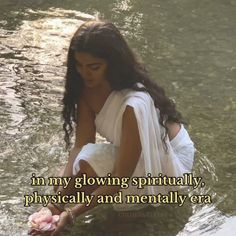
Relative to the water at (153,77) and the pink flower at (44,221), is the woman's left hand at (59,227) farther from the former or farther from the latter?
the water at (153,77)

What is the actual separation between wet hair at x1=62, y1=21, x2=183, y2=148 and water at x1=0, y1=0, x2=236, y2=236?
2.07 ft

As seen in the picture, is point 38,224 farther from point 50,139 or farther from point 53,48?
point 53,48

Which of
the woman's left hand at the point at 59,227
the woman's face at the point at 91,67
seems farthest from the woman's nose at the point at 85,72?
the woman's left hand at the point at 59,227

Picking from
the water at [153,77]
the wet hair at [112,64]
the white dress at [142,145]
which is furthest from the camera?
the water at [153,77]

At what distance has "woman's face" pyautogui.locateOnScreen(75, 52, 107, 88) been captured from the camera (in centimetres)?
273

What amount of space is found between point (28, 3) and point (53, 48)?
Result: 169 centimetres

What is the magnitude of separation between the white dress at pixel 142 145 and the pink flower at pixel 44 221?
32 cm

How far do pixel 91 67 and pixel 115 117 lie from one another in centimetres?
31

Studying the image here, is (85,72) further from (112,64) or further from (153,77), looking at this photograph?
(153,77)

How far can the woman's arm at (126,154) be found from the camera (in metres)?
2.76

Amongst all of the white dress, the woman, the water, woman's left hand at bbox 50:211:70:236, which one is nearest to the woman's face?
the woman

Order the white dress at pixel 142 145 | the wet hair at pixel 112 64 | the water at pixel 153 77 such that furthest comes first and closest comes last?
the water at pixel 153 77
the white dress at pixel 142 145
the wet hair at pixel 112 64

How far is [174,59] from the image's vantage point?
5.47 meters

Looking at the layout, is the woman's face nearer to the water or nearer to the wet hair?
the wet hair
